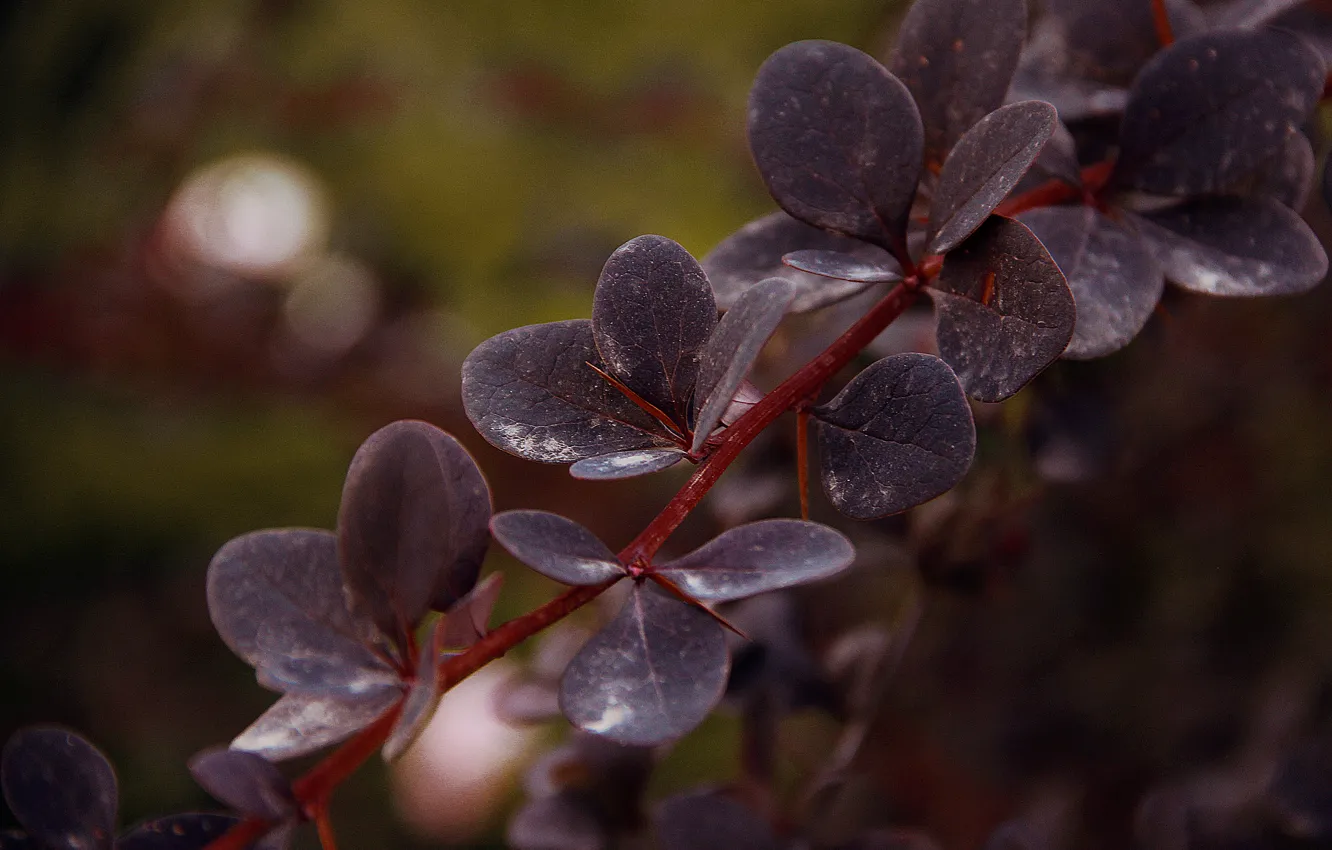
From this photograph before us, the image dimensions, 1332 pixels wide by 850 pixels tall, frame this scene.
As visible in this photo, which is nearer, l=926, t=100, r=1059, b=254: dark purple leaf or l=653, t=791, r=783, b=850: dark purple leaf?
l=926, t=100, r=1059, b=254: dark purple leaf

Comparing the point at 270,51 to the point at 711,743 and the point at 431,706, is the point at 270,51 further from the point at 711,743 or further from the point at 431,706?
the point at 431,706

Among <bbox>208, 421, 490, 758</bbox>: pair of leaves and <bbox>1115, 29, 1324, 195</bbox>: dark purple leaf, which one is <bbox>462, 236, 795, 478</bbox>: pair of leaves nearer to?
<bbox>208, 421, 490, 758</bbox>: pair of leaves

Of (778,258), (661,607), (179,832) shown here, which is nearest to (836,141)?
(778,258)

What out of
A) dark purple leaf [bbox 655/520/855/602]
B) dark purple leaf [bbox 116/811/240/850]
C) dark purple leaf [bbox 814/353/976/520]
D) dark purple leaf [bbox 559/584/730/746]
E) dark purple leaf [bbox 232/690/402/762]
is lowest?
dark purple leaf [bbox 116/811/240/850]

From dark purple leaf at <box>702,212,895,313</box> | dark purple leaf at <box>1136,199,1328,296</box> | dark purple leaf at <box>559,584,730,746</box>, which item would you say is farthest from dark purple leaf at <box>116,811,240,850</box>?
dark purple leaf at <box>1136,199,1328,296</box>

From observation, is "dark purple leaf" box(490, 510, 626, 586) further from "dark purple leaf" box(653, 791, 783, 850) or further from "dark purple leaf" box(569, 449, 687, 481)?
"dark purple leaf" box(653, 791, 783, 850)

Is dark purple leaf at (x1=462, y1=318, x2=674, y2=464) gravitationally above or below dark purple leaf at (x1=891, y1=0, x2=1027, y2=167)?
below

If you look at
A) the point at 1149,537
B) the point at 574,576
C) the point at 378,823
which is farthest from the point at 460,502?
the point at 378,823

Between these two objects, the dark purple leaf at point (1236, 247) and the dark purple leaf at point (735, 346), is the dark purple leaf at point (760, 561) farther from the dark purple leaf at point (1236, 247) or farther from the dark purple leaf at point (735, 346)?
the dark purple leaf at point (1236, 247)
